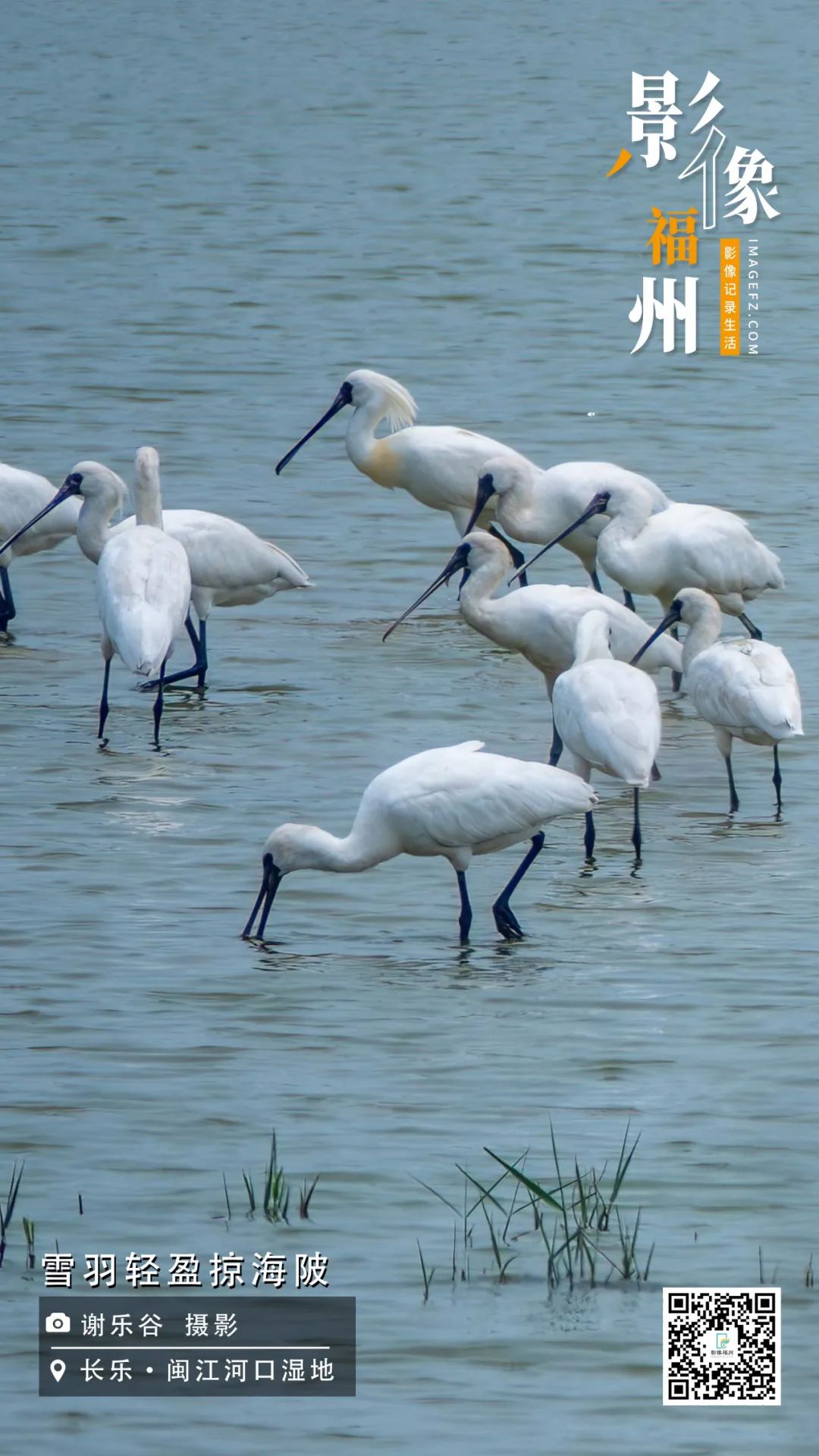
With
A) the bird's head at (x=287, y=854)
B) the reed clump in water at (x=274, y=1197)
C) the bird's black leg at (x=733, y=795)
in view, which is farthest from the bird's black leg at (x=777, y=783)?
the reed clump in water at (x=274, y=1197)

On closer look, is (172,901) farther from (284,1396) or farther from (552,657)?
(284,1396)

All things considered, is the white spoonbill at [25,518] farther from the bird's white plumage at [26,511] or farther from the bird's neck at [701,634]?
the bird's neck at [701,634]

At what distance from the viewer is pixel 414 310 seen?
23.8 meters

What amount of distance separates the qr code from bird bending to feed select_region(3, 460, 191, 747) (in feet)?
18.2

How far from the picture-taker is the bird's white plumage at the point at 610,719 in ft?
32.7

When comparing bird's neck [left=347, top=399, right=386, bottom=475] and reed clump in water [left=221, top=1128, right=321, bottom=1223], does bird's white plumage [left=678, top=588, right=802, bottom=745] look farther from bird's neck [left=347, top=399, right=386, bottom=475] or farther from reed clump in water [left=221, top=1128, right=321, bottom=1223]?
bird's neck [left=347, top=399, right=386, bottom=475]

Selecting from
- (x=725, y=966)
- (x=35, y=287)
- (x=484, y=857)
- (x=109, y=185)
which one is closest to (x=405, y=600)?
(x=484, y=857)

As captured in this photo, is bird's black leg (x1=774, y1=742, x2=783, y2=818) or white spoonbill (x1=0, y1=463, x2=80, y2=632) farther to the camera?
white spoonbill (x1=0, y1=463, x2=80, y2=632)

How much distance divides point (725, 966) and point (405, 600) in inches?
236

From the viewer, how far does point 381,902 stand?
9844 mm

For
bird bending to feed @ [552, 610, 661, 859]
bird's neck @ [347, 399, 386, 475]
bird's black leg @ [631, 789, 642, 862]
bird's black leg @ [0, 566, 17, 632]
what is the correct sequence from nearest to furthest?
bird bending to feed @ [552, 610, 661, 859]
bird's black leg @ [631, 789, 642, 862]
bird's black leg @ [0, 566, 17, 632]
bird's neck @ [347, 399, 386, 475]

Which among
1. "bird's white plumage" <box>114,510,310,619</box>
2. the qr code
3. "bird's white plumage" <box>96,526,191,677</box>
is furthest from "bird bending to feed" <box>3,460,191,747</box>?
the qr code

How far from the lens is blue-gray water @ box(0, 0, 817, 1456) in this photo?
649cm

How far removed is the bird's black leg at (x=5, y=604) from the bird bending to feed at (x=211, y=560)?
38.6 inches
